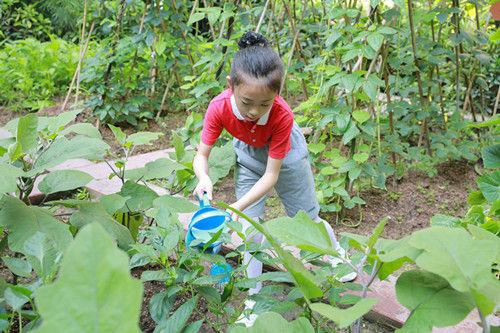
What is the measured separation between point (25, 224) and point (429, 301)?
41.3 inches

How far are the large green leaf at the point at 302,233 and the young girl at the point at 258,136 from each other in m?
1.08

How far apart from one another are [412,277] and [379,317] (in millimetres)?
1251

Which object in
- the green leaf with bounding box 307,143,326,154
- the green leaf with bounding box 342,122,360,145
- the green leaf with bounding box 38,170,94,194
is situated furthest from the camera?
the green leaf with bounding box 307,143,326,154

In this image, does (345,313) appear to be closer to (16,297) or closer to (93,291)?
(93,291)

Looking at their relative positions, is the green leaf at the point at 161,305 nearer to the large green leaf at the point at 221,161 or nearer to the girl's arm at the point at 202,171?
the girl's arm at the point at 202,171

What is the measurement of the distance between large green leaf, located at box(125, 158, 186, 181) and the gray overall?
2.06 feet

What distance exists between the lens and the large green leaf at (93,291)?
422mm

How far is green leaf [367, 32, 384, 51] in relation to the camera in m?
2.56

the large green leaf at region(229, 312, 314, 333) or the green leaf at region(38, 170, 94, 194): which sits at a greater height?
the large green leaf at region(229, 312, 314, 333)

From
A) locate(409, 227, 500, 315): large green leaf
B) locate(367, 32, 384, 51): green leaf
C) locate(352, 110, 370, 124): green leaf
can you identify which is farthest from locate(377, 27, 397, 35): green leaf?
locate(409, 227, 500, 315): large green leaf

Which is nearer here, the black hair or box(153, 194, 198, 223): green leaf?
box(153, 194, 198, 223): green leaf

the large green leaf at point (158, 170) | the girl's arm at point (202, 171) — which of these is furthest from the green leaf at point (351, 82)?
the large green leaf at point (158, 170)

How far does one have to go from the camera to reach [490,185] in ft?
4.34

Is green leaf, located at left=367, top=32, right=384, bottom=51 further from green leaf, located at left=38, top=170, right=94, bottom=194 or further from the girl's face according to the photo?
green leaf, located at left=38, top=170, right=94, bottom=194
